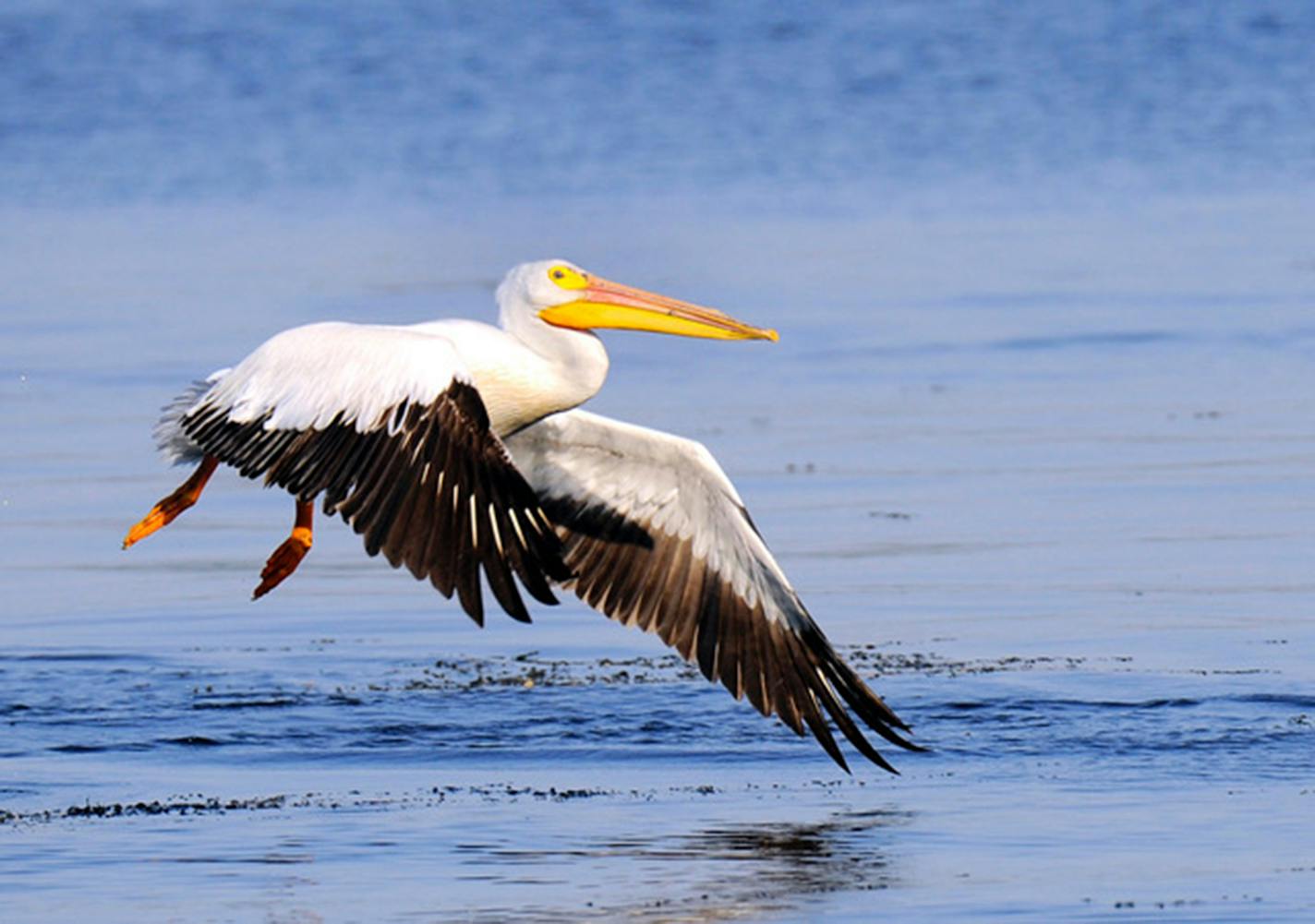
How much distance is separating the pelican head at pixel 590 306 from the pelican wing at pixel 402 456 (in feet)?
2.57

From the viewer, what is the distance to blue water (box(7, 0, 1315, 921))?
8.11m

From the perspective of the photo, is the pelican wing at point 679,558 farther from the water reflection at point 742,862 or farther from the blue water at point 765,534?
the water reflection at point 742,862

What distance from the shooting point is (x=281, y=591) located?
39.5ft

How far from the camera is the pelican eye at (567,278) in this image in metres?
9.48

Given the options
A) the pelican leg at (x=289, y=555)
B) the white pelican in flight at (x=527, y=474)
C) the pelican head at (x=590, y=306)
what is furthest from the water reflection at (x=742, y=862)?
the pelican head at (x=590, y=306)

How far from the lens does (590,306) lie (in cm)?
947

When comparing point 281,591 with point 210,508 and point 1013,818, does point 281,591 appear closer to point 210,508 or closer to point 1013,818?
point 210,508

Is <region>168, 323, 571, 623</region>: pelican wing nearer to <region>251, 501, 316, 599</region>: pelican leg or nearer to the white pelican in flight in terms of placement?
the white pelican in flight

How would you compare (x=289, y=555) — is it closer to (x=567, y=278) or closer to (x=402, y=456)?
(x=402, y=456)

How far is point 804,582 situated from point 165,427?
9.89ft

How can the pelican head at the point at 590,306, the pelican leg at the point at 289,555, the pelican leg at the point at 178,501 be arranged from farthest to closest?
the pelican leg at the point at 178,501, the pelican head at the point at 590,306, the pelican leg at the point at 289,555

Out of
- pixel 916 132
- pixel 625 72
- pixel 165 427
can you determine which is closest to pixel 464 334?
pixel 165 427

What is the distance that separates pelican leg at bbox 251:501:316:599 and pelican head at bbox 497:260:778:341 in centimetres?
91

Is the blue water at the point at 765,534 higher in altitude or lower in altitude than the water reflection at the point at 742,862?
higher
